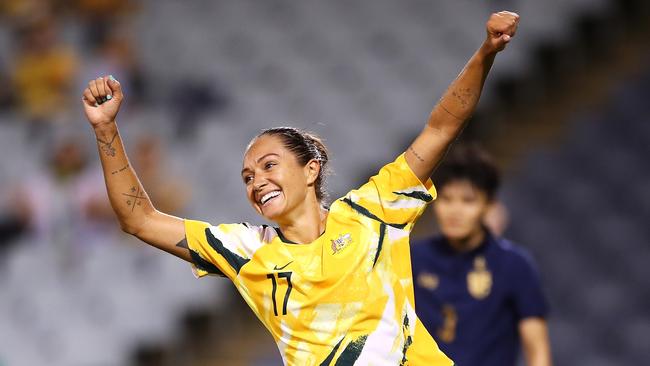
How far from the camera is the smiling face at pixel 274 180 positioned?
2.83 m

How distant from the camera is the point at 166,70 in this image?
800cm

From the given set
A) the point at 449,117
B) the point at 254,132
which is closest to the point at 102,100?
the point at 449,117

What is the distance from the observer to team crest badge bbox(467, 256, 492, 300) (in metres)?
3.78

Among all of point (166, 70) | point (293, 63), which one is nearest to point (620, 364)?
point (293, 63)

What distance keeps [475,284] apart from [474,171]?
0.36 metres

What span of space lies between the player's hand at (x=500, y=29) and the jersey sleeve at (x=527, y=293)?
1.21 metres

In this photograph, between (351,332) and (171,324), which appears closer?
(351,332)

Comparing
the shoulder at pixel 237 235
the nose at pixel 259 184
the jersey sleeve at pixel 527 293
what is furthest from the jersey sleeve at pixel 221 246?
the jersey sleeve at pixel 527 293

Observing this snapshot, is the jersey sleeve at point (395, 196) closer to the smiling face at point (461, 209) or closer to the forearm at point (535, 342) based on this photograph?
the smiling face at point (461, 209)

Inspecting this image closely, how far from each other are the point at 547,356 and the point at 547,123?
391 centimetres

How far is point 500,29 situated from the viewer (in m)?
2.73

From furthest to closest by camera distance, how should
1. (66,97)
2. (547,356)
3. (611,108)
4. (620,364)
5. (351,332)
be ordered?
(66,97) < (611,108) < (620,364) < (547,356) < (351,332)

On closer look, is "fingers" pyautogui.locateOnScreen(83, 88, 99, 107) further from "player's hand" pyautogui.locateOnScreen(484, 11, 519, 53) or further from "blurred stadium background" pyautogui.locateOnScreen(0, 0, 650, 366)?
"blurred stadium background" pyautogui.locateOnScreen(0, 0, 650, 366)

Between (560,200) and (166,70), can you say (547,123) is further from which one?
(166,70)
